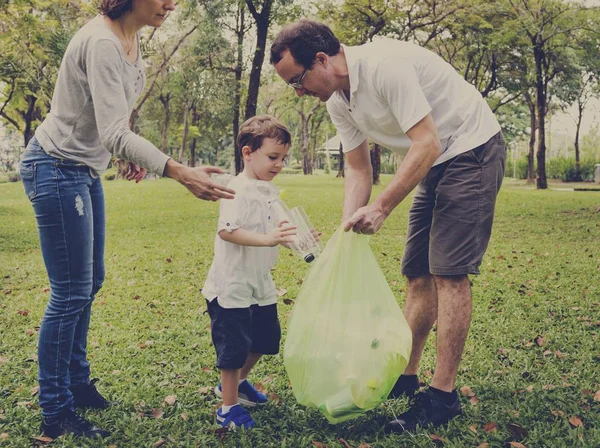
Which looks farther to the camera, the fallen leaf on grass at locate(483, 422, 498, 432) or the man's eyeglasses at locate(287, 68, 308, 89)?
the fallen leaf on grass at locate(483, 422, 498, 432)

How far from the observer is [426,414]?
2691mm

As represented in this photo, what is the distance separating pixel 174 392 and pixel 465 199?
1.79m

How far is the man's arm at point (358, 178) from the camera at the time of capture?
299 cm

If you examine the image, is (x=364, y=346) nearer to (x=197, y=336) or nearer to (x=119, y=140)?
(x=119, y=140)

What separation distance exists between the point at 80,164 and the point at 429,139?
140 centimetres

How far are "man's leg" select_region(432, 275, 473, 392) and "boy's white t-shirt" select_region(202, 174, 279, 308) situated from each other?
2.54ft

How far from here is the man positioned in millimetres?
2395

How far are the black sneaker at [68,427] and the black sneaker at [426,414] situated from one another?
1279mm

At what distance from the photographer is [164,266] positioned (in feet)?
22.7

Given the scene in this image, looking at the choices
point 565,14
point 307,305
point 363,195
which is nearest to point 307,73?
point 363,195

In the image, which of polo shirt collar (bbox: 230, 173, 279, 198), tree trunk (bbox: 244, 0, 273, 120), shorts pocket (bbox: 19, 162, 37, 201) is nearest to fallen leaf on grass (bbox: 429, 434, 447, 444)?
polo shirt collar (bbox: 230, 173, 279, 198)

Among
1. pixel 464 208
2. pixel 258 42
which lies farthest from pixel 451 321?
pixel 258 42

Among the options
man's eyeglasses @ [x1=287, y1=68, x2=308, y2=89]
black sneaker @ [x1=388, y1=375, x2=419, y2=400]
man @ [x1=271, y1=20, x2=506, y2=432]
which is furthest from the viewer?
black sneaker @ [x1=388, y1=375, x2=419, y2=400]

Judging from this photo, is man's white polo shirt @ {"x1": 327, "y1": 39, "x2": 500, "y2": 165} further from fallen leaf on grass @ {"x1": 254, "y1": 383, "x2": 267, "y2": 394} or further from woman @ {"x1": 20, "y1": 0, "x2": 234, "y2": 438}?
fallen leaf on grass @ {"x1": 254, "y1": 383, "x2": 267, "y2": 394}
